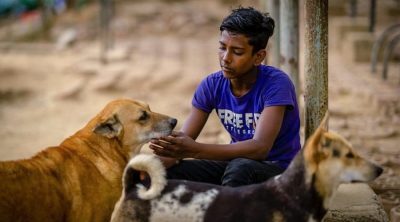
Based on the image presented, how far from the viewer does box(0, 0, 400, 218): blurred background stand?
25.4 ft

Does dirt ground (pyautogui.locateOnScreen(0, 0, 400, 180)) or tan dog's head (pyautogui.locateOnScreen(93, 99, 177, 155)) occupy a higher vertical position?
tan dog's head (pyautogui.locateOnScreen(93, 99, 177, 155))

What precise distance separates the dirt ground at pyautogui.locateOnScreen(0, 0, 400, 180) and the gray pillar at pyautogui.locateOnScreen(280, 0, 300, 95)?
1214 mm

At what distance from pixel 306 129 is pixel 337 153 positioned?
1129mm

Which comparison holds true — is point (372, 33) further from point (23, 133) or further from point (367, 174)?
point (367, 174)

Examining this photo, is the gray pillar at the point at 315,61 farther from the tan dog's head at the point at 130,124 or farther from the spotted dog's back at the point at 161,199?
the spotted dog's back at the point at 161,199

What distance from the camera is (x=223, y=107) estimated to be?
402cm

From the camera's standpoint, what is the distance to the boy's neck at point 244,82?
3889 millimetres

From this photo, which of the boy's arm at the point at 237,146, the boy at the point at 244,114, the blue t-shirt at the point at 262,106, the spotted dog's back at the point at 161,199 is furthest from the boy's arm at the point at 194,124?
the spotted dog's back at the point at 161,199

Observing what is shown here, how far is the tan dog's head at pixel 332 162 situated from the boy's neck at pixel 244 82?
88 cm

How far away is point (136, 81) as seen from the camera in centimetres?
1081

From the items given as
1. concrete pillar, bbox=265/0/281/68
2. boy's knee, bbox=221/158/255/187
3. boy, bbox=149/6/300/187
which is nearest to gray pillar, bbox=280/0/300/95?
concrete pillar, bbox=265/0/281/68

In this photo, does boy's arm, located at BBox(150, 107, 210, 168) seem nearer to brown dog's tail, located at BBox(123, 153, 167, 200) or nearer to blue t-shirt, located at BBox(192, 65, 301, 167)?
blue t-shirt, located at BBox(192, 65, 301, 167)

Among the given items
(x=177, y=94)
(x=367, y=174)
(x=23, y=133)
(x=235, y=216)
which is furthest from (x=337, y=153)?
(x=177, y=94)

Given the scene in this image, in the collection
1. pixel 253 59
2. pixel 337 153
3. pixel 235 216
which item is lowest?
pixel 235 216
